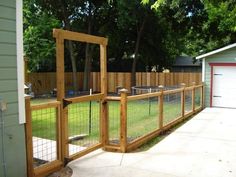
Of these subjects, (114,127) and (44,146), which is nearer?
(44,146)

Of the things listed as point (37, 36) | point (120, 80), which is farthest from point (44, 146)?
point (37, 36)

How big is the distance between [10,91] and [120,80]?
1915cm

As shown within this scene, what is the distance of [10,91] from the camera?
4012 mm

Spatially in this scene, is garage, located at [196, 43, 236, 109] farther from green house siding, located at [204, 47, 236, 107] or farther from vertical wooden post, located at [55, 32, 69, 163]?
vertical wooden post, located at [55, 32, 69, 163]

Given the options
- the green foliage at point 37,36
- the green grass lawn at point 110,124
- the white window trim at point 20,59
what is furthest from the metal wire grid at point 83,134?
the green foliage at point 37,36

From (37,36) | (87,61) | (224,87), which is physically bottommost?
(224,87)

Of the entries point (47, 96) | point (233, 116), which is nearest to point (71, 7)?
point (47, 96)

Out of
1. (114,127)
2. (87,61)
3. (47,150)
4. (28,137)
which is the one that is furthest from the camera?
(87,61)

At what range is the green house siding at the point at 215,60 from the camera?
47.0ft

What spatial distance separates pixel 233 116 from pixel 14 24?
9314 mm

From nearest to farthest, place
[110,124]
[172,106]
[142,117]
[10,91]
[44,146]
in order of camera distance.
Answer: [10,91] → [44,146] → [110,124] → [142,117] → [172,106]

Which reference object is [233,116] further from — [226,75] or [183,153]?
[183,153]

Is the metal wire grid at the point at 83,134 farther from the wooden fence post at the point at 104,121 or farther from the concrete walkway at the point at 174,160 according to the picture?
the concrete walkway at the point at 174,160

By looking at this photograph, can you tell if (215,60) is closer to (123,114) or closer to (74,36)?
(123,114)
